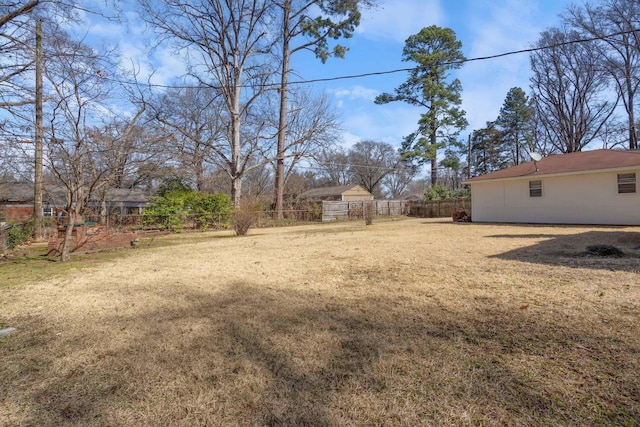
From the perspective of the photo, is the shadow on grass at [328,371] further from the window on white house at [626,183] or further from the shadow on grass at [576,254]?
the window on white house at [626,183]

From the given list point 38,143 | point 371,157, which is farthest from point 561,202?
point 371,157

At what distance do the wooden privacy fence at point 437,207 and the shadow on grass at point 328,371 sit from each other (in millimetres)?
23025

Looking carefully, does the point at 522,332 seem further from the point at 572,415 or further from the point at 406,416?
the point at 406,416

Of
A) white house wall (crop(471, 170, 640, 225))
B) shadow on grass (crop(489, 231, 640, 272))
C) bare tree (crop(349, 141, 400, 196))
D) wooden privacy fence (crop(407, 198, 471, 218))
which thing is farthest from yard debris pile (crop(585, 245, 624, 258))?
bare tree (crop(349, 141, 400, 196))

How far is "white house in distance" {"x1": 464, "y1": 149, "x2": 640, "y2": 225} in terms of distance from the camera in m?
12.6

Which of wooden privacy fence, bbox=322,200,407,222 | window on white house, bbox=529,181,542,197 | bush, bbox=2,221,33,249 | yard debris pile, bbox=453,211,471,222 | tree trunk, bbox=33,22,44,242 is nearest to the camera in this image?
tree trunk, bbox=33,22,44,242

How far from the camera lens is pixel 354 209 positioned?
2578cm

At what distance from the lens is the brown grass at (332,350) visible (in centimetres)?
185

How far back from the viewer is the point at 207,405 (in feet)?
6.35

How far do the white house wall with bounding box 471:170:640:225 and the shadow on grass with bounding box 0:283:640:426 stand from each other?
1352 cm

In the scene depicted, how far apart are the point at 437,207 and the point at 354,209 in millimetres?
7240

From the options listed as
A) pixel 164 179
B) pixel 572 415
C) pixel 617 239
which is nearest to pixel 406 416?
pixel 572 415

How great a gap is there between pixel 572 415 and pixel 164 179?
26.0m

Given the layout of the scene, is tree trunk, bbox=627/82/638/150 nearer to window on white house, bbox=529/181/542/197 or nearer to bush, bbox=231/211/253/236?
window on white house, bbox=529/181/542/197
